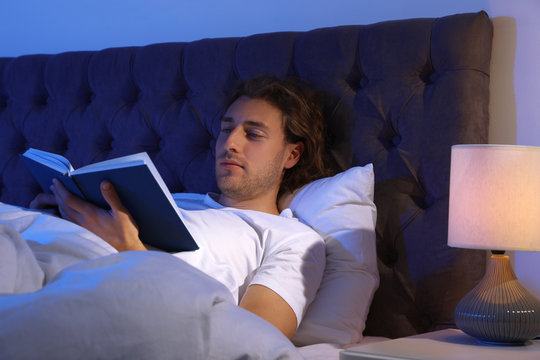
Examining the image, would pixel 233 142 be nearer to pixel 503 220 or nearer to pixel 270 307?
pixel 270 307

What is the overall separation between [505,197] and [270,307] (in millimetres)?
530

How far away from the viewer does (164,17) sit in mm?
2354

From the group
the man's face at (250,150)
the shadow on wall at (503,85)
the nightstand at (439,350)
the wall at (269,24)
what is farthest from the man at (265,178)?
the shadow on wall at (503,85)

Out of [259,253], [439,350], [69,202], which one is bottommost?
[439,350]

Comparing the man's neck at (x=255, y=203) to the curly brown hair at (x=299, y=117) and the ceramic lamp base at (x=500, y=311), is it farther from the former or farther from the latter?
the ceramic lamp base at (x=500, y=311)

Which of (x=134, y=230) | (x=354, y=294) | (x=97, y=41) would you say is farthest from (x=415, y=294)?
(x=97, y=41)

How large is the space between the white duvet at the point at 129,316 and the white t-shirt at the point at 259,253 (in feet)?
1.73

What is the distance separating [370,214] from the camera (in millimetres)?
1660

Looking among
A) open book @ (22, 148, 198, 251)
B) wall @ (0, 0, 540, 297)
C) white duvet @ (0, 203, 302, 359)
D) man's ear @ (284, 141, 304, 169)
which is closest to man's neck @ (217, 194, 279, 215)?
man's ear @ (284, 141, 304, 169)

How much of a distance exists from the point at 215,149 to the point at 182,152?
14 cm

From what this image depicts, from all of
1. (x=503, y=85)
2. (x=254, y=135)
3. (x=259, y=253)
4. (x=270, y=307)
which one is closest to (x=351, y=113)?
(x=254, y=135)

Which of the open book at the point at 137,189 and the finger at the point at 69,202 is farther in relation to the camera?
the finger at the point at 69,202

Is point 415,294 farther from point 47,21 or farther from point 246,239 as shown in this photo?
point 47,21

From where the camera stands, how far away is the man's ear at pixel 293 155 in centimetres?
190
